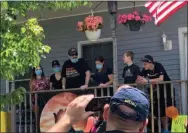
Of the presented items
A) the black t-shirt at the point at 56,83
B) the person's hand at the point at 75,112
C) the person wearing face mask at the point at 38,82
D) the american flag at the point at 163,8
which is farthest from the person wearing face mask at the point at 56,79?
the person's hand at the point at 75,112

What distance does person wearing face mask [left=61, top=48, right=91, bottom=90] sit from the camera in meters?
9.18

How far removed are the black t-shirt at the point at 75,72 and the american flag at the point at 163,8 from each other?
180cm

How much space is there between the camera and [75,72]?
920 cm

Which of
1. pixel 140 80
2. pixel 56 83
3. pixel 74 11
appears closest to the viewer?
pixel 140 80

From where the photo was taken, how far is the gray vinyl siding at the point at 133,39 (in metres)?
9.86

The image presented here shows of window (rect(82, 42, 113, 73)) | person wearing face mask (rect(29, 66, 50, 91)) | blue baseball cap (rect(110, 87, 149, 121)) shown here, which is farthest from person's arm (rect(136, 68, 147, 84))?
blue baseball cap (rect(110, 87, 149, 121))

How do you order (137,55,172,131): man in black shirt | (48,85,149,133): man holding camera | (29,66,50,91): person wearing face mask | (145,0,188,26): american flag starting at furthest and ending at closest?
(29,66,50,91): person wearing face mask → (137,55,172,131): man in black shirt → (145,0,188,26): american flag → (48,85,149,133): man holding camera

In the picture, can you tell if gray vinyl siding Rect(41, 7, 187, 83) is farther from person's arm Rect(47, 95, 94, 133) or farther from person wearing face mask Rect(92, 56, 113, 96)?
person's arm Rect(47, 95, 94, 133)

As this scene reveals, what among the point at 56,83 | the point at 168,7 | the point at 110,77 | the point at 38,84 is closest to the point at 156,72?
the point at 110,77

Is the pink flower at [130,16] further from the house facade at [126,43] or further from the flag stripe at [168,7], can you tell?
the house facade at [126,43]

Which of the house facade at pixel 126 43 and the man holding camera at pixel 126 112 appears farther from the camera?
the house facade at pixel 126 43

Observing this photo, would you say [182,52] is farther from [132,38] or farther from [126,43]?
[126,43]

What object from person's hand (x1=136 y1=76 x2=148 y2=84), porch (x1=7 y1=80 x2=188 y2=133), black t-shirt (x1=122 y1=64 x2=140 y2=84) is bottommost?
porch (x1=7 y1=80 x2=188 y2=133)

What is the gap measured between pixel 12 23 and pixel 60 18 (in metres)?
4.29
